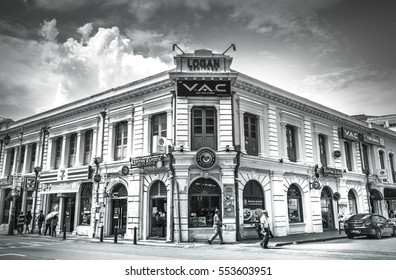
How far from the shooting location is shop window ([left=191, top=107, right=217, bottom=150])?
1953 cm

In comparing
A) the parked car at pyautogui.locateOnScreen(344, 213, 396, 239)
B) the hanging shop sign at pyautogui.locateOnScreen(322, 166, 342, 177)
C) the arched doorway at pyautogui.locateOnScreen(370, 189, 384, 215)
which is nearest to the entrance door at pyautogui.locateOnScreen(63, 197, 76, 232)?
the hanging shop sign at pyautogui.locateOnScreen(322, 166, 342, 177)

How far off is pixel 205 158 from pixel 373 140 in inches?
833

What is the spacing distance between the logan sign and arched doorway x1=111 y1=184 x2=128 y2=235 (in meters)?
7.80

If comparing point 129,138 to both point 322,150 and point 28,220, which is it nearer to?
point 28,220

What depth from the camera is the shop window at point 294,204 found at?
22.6 metres

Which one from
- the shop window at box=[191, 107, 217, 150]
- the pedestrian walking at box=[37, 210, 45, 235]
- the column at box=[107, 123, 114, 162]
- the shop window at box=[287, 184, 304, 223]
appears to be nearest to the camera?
the shop window at box=[191, 107, 217, 150]

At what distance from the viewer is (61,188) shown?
2555 centimetres

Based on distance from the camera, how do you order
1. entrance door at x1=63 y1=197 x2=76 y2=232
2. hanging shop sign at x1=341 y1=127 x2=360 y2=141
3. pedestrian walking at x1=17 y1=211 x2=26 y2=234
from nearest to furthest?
entrance door at x1=63 y1=197 x2=76 y2=232, pedestrian walking at x1=17 y1=211 x2=26 y2=234, hanging shop sign at x1=341 y1=127 x2=360 y2=141

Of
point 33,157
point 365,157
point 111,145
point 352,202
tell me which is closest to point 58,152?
point 33,157

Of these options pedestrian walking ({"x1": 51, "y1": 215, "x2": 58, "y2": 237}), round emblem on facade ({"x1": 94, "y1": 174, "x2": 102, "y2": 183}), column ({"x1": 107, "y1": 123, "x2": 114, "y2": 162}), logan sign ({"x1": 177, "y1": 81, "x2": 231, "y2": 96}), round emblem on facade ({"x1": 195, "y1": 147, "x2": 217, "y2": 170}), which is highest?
logan sign ({"x1": 177, "y1": 81, "x2": 231, "y2": 96})

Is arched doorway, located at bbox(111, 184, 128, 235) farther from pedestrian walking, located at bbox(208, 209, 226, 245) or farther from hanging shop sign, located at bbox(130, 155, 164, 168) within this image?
pedestrian walking, located at bbox(208, 209, 226, 245)

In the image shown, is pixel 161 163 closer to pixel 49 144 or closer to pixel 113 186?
pixel 113 186

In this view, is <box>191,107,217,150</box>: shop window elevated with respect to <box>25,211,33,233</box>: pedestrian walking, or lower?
elevated

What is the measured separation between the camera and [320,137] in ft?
88.4
